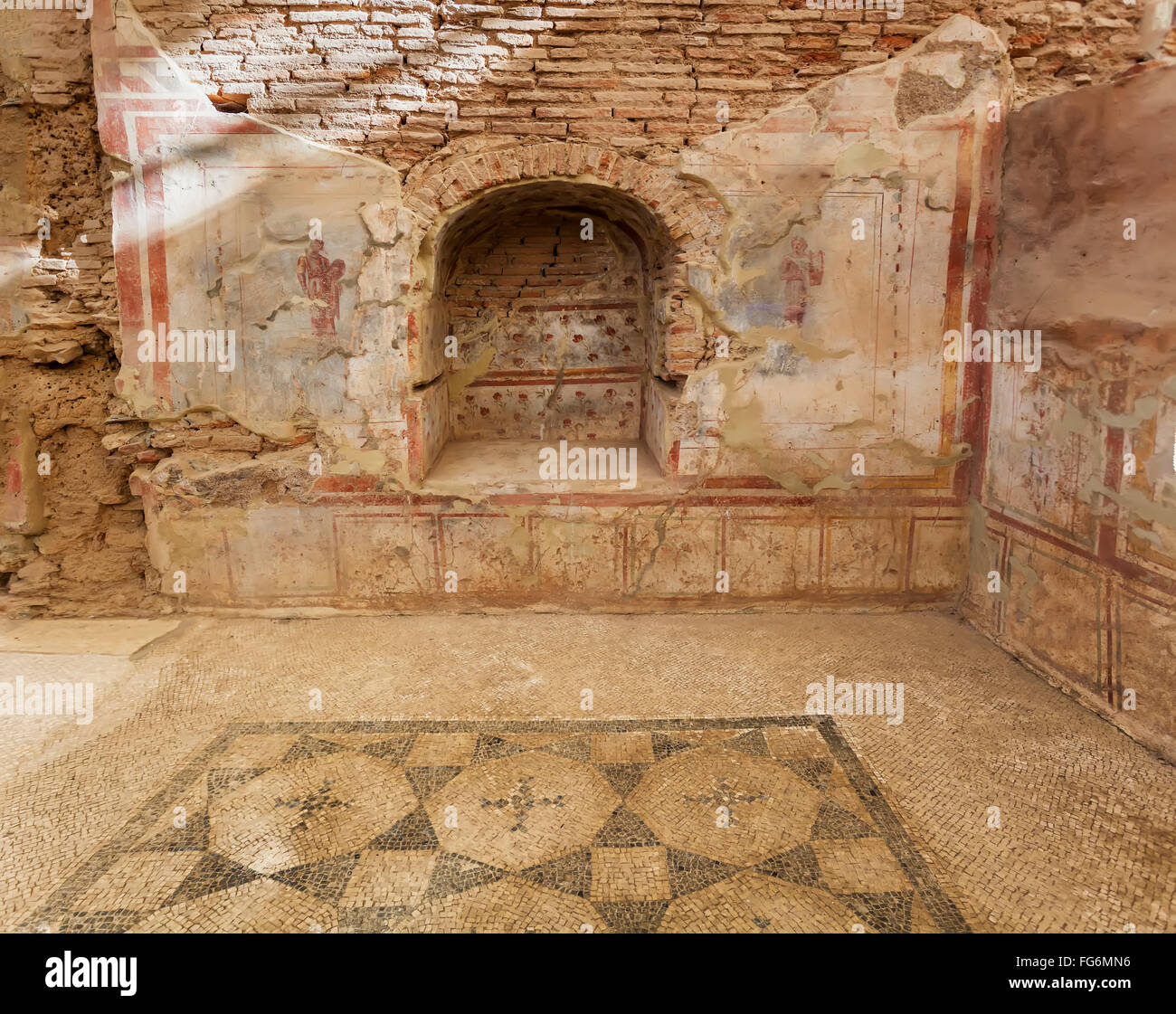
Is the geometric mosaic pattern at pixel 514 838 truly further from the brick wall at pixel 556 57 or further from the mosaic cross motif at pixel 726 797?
the brick wall at pixel 556 57

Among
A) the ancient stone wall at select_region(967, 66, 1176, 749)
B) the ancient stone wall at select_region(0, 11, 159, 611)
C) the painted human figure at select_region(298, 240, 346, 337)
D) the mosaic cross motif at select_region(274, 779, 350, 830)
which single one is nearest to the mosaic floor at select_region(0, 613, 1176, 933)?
the mosaic cross motif at select_region(274, 779, 350, 830)

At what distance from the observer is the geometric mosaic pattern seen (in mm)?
2295

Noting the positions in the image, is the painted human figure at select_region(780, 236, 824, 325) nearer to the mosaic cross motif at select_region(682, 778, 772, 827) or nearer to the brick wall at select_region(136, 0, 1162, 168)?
the brick wall at select_region(136, 0, 1162, 168)

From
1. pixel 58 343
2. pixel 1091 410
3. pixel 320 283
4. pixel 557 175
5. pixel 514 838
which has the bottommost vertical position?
pixel 514 838

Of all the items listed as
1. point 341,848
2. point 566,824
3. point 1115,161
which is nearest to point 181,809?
point 341,848

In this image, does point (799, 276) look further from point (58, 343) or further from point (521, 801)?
point (58, 343)

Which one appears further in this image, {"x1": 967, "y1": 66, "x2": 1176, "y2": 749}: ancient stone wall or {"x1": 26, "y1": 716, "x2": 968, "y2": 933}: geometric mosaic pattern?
{"x1": 967, "y1": 66, "x2": 1176, "y2": 749}: ancient stone wall

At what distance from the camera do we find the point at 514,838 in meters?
2.65

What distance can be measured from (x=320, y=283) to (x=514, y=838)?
3193 mm

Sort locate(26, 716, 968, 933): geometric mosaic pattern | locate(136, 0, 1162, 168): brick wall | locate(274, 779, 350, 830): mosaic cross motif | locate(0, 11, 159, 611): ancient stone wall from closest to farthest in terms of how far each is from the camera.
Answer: locate(26, 716, 968, 933): geometric mosaic pattern < locate(274, 779, 350, 830): mosaic cross motif < locate(136, 0, 1162, 168): brick wall < locate(0, 11, 159, 611): ancient stone wall

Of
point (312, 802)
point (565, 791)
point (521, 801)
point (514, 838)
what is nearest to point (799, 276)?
point (565, 791)

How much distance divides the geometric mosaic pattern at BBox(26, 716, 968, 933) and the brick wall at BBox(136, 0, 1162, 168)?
10.4ft

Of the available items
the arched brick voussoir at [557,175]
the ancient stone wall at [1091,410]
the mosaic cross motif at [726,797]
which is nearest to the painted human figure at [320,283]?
the arched brick voussoir at [557,175]

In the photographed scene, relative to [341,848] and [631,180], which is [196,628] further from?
[631,180]
